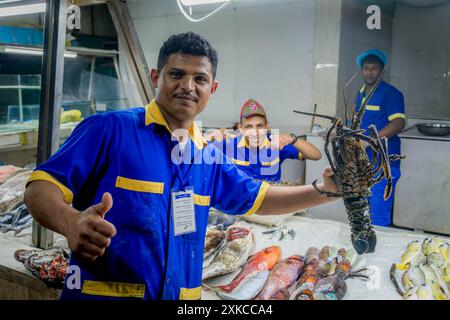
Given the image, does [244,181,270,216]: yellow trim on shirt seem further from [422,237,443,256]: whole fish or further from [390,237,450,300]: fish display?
[422,237,443,256]: whole fish

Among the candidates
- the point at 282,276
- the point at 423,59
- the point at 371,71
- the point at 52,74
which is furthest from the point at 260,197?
the point at 423,59

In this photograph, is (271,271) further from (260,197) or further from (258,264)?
(260,197)

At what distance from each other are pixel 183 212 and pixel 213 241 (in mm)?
1142

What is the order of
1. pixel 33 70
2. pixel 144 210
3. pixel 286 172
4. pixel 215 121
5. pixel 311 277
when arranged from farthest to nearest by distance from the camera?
pixel 33 70, pixel 215 121, pixel 286 172, pixel 311 277, pixel 144 210

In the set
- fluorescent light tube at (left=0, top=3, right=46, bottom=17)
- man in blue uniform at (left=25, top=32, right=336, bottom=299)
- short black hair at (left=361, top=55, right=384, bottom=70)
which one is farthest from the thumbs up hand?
short black hair at (left=361, top=55, right=384, bottom=70)

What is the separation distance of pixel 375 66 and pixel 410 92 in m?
2.53

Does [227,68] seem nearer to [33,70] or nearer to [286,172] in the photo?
[286,172]

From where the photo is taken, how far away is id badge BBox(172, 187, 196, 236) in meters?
1.77

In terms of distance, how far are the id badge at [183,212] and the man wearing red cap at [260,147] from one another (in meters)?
2.26

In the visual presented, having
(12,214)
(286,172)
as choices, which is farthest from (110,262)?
(286,172)

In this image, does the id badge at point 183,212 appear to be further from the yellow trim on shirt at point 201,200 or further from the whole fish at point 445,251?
the whole fish at point 445,251

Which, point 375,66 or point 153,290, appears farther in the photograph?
point 375,66

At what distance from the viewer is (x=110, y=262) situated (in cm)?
173

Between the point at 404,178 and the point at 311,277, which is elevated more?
the point at 404,178
